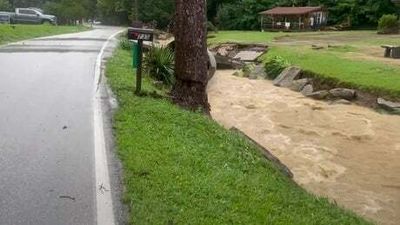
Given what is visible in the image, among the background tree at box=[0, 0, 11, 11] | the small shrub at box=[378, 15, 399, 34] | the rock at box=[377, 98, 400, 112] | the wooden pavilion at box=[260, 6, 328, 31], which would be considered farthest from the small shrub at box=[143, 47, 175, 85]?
the background tree at box=[0, 0, 11, 11]

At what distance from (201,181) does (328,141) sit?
20.8ft

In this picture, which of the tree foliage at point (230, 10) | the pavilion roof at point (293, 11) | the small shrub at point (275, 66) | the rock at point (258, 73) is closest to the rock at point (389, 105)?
the small shrub at point (275, 66)

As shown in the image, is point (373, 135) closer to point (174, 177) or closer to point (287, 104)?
point (287, 104)

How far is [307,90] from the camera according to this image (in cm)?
1817

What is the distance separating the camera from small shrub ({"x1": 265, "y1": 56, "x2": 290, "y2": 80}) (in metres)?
22.3

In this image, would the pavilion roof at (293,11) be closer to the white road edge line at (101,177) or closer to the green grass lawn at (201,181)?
the white road edge line at (101,177)

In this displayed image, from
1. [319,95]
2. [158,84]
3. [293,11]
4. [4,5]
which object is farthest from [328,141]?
[4,5]

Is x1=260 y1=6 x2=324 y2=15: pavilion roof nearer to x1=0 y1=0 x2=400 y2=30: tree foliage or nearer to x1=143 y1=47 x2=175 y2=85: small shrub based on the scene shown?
x1=0 y1=0 x2=400 y2=30: tree foliage

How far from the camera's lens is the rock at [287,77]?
65.8 ft

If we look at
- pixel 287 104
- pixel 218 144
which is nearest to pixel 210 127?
Result: pixel 218 144

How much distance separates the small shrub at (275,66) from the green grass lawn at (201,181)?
43.8 ft

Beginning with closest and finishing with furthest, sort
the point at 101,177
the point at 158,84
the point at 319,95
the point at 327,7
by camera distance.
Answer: the point at 101,177 → the point at 158,84 → the point at 319,95 → the point at 327,7

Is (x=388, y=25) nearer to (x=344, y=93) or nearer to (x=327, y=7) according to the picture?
(x=327, y=7)

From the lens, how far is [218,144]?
8148 millimetres
